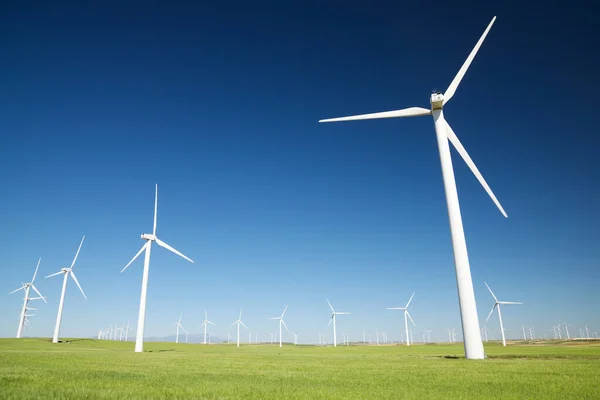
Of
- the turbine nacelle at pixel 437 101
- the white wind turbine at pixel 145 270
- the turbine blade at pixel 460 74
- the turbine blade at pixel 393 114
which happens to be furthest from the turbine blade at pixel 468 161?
the white wind turbine at pixel 145 270

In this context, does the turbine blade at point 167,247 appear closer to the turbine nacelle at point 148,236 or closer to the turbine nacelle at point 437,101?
the turbine nacelle at point 148,236

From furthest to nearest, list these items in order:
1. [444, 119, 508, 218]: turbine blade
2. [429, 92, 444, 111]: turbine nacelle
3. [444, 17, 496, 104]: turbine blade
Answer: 1. [444, 17, 496, 104]: turbine blade
2. [429, 92, 444, 111]: turbine nacelle
3. [444, 119, 508, 218]: turbine blade

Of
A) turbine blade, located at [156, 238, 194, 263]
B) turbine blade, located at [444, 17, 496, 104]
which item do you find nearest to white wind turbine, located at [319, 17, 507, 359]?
turbine blade, located at [444, 17, 496, 104]

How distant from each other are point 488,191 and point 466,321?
12.1 metres

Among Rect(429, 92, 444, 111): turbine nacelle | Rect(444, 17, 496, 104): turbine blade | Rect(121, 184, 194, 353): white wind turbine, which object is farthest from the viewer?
Rect(121, 184, 194, 353): white wind turbine

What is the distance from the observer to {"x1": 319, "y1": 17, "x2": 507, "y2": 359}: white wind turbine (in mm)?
29000

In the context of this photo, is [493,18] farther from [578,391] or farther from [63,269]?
[63,269]

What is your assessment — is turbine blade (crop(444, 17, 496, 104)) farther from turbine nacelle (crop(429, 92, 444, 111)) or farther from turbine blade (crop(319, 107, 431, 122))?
turbine blade (crop(319, 107, 431, 122))

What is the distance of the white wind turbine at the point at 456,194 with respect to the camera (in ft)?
95.1

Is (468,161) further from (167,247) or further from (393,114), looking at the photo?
(167,247)

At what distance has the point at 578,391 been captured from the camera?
422 inches

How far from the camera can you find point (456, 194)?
3256 centimetres

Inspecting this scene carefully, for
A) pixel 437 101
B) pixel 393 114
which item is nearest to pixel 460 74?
pixel 437 101

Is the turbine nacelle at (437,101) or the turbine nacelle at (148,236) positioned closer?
the turbine nacelle at (437,101)
